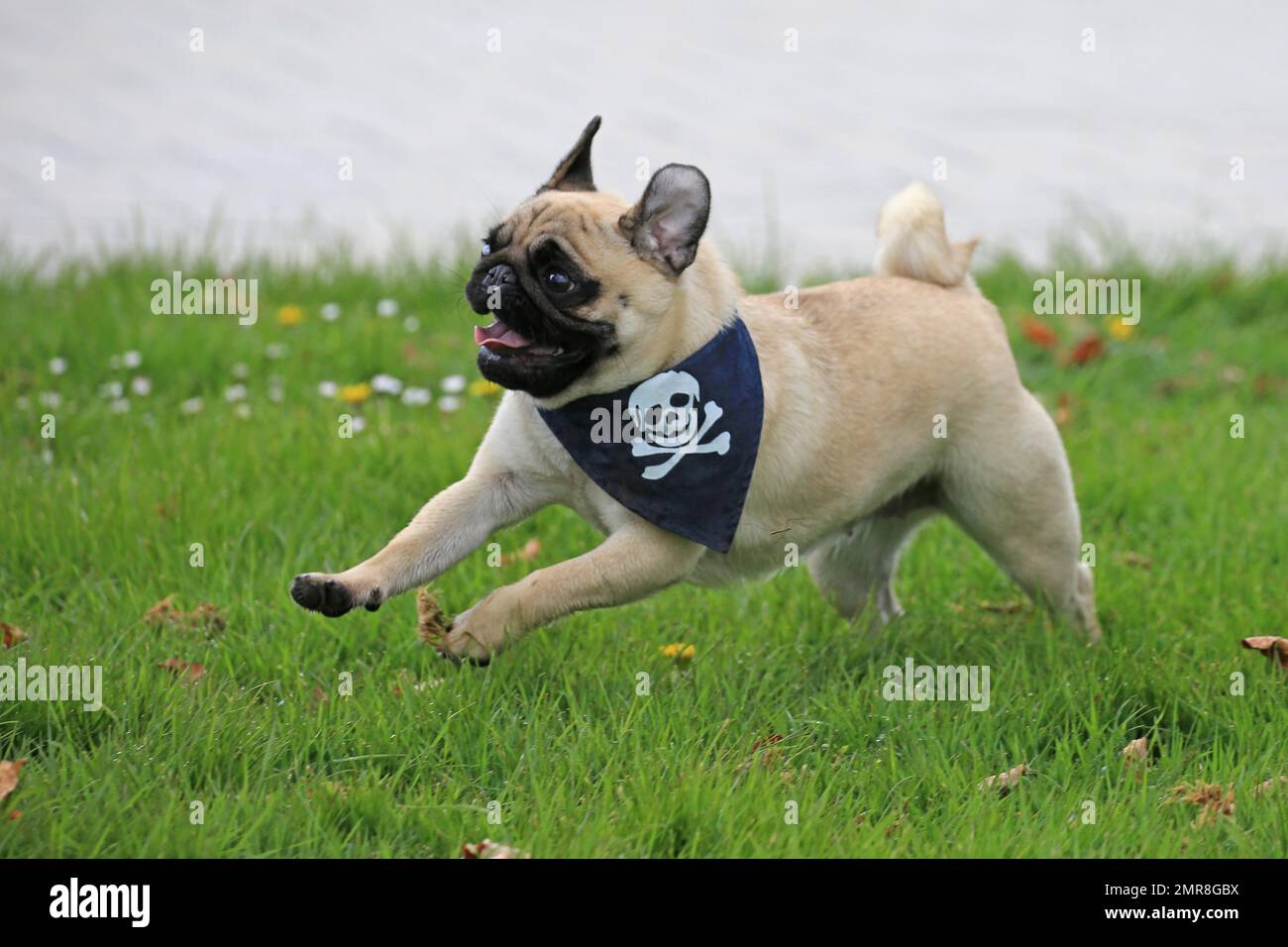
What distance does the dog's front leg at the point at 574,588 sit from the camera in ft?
14.5

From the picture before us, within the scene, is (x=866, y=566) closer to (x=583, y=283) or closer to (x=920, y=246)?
(x=920, y=246)

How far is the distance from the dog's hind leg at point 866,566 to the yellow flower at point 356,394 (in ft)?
7.64

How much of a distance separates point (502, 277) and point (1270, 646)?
275 cm

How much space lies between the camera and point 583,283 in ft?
13.9

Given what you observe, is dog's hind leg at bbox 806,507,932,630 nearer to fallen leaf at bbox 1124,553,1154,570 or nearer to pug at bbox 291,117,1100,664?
pug at bbox 291,117,1100,664

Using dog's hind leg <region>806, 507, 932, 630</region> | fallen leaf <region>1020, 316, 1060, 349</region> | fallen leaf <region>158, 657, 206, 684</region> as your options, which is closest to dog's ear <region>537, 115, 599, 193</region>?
dog's hind leg <region>806, 507, 932, 630</region>

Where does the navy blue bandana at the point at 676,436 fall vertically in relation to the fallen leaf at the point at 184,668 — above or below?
above

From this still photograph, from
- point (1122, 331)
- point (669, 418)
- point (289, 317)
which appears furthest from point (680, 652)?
point (1122, 331)

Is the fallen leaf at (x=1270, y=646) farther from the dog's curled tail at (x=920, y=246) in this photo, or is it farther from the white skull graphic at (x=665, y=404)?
the white skull graphic at (x=665, y=404)

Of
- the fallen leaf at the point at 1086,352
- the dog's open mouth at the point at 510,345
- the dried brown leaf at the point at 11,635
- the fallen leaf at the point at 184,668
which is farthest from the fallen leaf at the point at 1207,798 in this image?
the fallen leaf at the point at 1086,352

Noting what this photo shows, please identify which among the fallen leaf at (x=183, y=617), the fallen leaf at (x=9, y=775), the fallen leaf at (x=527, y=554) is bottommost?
the fallen leaf at (x=9, y=775)

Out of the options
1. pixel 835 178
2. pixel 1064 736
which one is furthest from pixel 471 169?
pixel 1064 736

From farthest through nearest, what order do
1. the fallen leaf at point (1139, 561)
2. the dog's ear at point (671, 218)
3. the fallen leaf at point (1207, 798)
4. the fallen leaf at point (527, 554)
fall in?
the fallen leaf at point (1139, 561), the fallen leaf at point (527, 554), the dog's ear at point (671, 218), the fallen leaf at point (1207, 798)

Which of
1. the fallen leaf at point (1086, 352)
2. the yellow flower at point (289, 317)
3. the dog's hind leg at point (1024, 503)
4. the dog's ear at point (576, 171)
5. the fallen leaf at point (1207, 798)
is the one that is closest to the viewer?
the fallen leaf at point (1207, 798)
